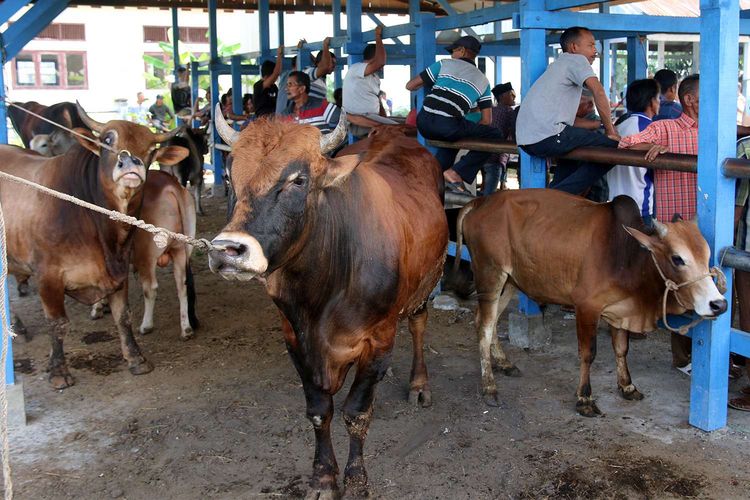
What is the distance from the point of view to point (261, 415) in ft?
16.8

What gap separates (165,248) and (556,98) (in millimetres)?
3237

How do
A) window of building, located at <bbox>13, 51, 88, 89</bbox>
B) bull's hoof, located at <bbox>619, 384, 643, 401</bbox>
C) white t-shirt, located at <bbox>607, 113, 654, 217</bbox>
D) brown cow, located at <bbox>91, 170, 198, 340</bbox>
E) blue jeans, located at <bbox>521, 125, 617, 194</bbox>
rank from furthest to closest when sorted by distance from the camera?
window of building, located at <bbox>13, 51, 88, 89</bbox>
brown cow, located at <bbox>91, 170, 198, 340</bbox>
white t-shirt, located at <bbox>607, 113, 654, 217</bbox>
blue jeans, located at <bbox>521, 125, 617, 194</bbox>
bull's hoof, located at <bbox>619, 384, 643, 401</bbox>

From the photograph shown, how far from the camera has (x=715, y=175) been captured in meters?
4.43

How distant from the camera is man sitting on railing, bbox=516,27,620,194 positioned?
5828 mm

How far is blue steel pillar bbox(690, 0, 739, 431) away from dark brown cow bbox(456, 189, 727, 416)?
0.58ft

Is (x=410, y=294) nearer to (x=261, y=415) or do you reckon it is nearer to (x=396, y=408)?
(x=396, y=408)

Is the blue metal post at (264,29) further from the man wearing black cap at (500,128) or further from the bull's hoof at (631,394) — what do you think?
the bull's hoof at (631,394)

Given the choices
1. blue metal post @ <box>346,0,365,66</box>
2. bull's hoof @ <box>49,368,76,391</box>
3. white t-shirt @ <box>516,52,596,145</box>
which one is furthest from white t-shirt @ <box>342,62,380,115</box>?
bull's hoof @ <box>49,368,76,391</box>

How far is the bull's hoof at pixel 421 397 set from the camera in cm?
525

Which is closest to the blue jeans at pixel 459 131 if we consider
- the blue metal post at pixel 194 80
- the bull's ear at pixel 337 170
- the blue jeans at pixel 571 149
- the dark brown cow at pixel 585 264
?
the blue jeans at pixel 571 149

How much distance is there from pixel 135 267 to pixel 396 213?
328 cm

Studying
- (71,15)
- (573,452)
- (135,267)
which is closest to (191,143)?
(135,267)

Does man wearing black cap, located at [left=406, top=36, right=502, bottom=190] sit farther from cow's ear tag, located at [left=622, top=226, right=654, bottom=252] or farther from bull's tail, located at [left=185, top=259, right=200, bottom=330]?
cow's ear tag, located at [left=622, top=226, right=654, bottom=252]

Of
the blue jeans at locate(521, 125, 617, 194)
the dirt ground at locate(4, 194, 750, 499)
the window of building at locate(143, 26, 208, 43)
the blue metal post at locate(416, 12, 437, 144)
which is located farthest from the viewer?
the window of building at locate(143, 26, 208, 43)
